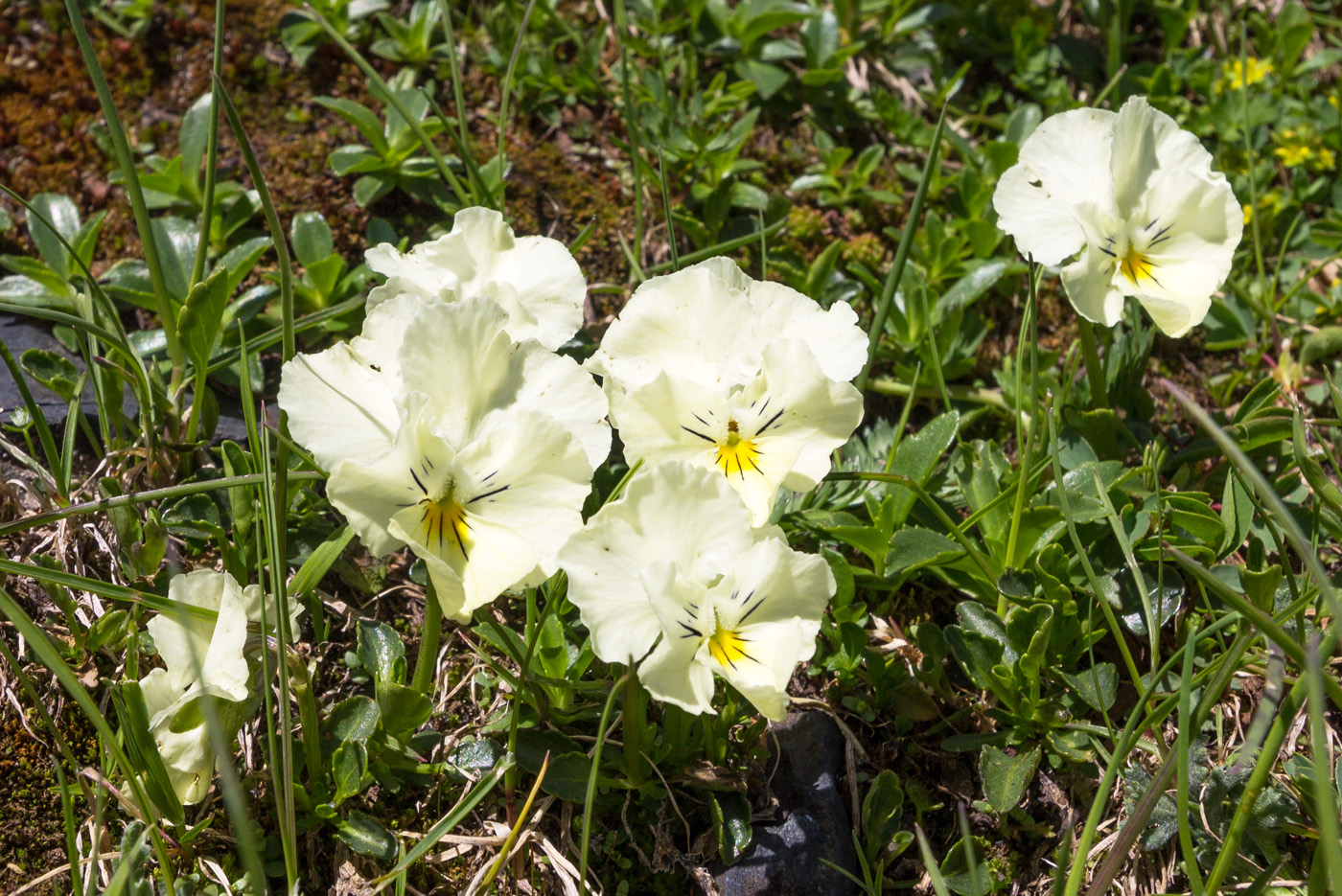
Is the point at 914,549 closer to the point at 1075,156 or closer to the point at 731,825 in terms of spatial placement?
the point at 731,825

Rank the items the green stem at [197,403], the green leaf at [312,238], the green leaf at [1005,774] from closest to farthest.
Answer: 1. the green leaf at [1005,774]
2. the green stem at [197,403]
3. the green leaf at [312,238]

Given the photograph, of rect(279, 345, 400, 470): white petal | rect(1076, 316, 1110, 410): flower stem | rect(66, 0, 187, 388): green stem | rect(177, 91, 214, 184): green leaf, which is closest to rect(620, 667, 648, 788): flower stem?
rect(279, 345, 400, 470): white petal

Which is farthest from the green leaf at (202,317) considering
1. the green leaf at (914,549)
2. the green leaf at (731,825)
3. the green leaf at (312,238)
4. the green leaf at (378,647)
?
the green leaf at (914,549)

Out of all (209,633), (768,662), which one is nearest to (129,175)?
(209,633)

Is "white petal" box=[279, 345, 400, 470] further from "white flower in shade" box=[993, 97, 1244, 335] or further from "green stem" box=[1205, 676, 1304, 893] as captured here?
"green stem" box=[1205, 676, 1304, 893]

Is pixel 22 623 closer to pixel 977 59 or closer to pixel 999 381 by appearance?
pixel 999 381

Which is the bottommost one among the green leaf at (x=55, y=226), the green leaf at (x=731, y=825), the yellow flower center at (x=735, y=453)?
the green leaf at (x=731, y=825)

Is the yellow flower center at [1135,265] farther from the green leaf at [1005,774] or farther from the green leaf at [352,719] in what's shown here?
the green leaf at [352,719]
